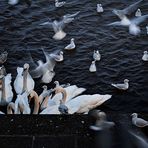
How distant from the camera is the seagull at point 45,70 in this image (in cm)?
1452

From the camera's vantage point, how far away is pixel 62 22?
57.3 ft

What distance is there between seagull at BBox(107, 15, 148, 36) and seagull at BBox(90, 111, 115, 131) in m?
7.42

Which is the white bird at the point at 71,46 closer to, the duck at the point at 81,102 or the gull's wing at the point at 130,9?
the gull's wing at the point at 130,9

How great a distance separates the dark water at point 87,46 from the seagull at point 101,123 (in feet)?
11.3

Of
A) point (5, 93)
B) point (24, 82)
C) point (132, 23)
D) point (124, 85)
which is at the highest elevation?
point (132, 23)

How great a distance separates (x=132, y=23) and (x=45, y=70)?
437 cm

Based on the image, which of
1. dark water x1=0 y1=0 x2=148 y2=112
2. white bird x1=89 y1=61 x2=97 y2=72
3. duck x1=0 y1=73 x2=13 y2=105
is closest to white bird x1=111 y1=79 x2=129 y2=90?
dark water x1=0 y1=0 x2=148 y2=112

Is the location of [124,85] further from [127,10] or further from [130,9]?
[130,9]

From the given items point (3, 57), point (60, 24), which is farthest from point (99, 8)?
point (3, 57)

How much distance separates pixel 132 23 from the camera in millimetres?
17078

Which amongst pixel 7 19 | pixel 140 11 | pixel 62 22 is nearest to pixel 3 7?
pixel 7 19

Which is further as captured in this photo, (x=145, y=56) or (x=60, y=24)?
(x=60, y=24)

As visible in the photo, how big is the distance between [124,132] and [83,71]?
5.59m

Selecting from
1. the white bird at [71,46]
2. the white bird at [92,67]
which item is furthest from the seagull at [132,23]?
the white bird at [92,67]
